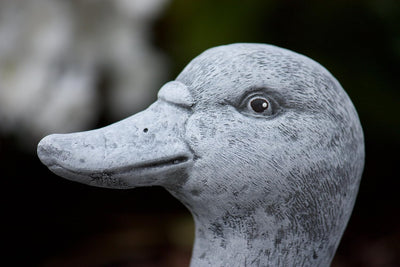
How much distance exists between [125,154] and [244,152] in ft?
0.43

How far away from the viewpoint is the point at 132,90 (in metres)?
1.46

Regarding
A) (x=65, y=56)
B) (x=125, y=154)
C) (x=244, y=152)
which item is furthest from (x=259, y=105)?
(x=65, y=56)

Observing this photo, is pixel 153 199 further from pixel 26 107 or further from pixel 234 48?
pixel 234 48

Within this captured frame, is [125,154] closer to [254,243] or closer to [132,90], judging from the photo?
[254,243]

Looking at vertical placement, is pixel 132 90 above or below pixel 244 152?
below

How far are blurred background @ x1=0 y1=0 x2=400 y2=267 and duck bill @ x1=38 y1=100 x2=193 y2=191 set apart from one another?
2.22 ft

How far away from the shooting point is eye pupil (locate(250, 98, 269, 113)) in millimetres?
658

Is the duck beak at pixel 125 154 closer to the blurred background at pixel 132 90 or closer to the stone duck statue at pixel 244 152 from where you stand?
the stone duck statue at pixel 244 152

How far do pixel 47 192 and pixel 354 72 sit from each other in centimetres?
97

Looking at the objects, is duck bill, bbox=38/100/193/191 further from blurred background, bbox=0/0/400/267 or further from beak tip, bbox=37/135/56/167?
blurred background, bbox=0/0/400/267

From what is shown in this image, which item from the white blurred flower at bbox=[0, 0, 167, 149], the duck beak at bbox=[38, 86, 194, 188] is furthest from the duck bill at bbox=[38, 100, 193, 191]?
the white blurred flower at bbox=[0, 0, 167, 149]

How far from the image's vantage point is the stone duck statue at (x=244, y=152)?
2.13ft

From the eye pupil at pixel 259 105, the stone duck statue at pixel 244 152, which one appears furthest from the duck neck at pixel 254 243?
Answer: the eye pupil at pixel 259 105

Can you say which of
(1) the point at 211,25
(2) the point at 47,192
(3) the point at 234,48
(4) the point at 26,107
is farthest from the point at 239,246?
(2) the point at 47,192
